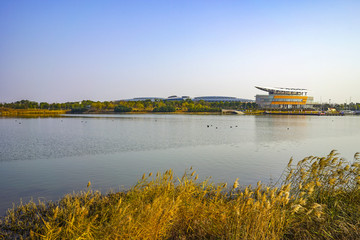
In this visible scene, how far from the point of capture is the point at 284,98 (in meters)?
157

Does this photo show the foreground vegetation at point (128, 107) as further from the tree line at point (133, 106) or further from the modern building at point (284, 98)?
the modern building at point (284, 98)

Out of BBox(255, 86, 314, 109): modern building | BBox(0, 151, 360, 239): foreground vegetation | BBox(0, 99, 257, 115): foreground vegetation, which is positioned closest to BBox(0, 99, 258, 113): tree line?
BBox(0, 99, 257, 115): foreground vegetation

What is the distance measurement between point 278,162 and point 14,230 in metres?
15.4

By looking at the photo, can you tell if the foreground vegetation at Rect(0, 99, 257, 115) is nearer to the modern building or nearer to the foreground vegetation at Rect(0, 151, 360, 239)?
A: the modern building

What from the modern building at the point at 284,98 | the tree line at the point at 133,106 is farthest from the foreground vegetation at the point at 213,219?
the modern building at the point at 284,98

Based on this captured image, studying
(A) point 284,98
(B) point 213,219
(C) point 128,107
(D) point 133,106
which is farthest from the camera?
(D) point 133,106

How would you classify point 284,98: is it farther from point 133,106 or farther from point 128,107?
point 133,106

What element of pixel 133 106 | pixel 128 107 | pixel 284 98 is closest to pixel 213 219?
pixel 128 107

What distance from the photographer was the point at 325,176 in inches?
313

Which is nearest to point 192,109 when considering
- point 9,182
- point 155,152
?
point 155,152

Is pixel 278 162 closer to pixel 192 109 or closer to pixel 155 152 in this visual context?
pixel 155 152

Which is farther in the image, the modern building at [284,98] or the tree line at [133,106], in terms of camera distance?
the modern building at [284,98]

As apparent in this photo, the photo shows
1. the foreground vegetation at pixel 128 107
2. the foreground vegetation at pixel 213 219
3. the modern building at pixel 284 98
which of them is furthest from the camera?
the modern building at pixel 284 98

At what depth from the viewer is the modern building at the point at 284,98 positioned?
156 metres
